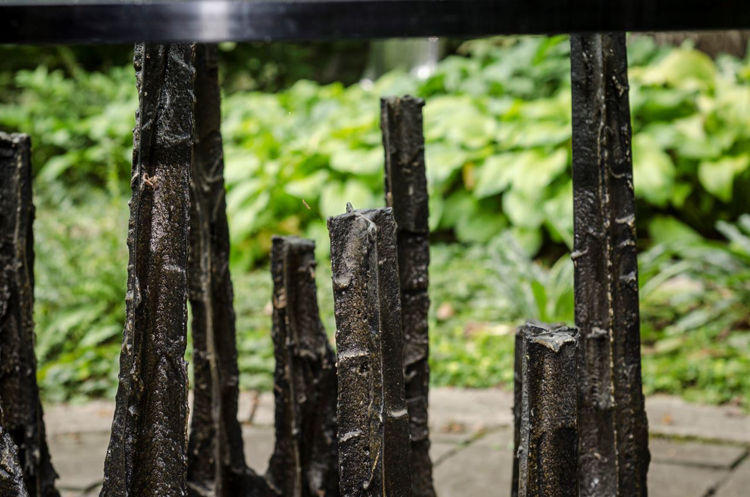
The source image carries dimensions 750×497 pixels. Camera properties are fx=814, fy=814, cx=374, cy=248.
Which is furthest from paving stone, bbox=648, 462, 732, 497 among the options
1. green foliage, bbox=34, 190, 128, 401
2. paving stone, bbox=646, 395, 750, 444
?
green foliage, bbox=34, 190, 128, 401

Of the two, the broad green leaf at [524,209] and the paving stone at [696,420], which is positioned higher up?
the broad green leaf at [524,209]

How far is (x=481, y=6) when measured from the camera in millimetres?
748

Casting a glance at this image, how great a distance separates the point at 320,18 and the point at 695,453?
6.85ft

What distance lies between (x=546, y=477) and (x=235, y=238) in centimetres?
442

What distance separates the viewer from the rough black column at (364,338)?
1065 mm

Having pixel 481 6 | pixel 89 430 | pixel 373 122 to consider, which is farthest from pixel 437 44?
pixel 481 6

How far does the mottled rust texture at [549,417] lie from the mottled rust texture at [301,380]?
0.46 meters

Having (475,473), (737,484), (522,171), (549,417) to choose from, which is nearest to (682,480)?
(737,484)

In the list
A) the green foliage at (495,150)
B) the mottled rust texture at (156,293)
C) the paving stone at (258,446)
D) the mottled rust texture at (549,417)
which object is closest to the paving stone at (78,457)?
the paving stone at (258,446)

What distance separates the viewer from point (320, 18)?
0.74 metres

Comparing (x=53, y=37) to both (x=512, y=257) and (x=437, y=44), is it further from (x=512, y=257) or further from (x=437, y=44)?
(x=437, y=44)

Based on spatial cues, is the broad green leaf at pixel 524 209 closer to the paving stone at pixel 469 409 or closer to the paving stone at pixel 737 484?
the paving stone at pixel 469 409

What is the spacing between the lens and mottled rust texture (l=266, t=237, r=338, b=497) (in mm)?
1460

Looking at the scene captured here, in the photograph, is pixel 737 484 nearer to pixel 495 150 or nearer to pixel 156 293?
pixel 156 293
